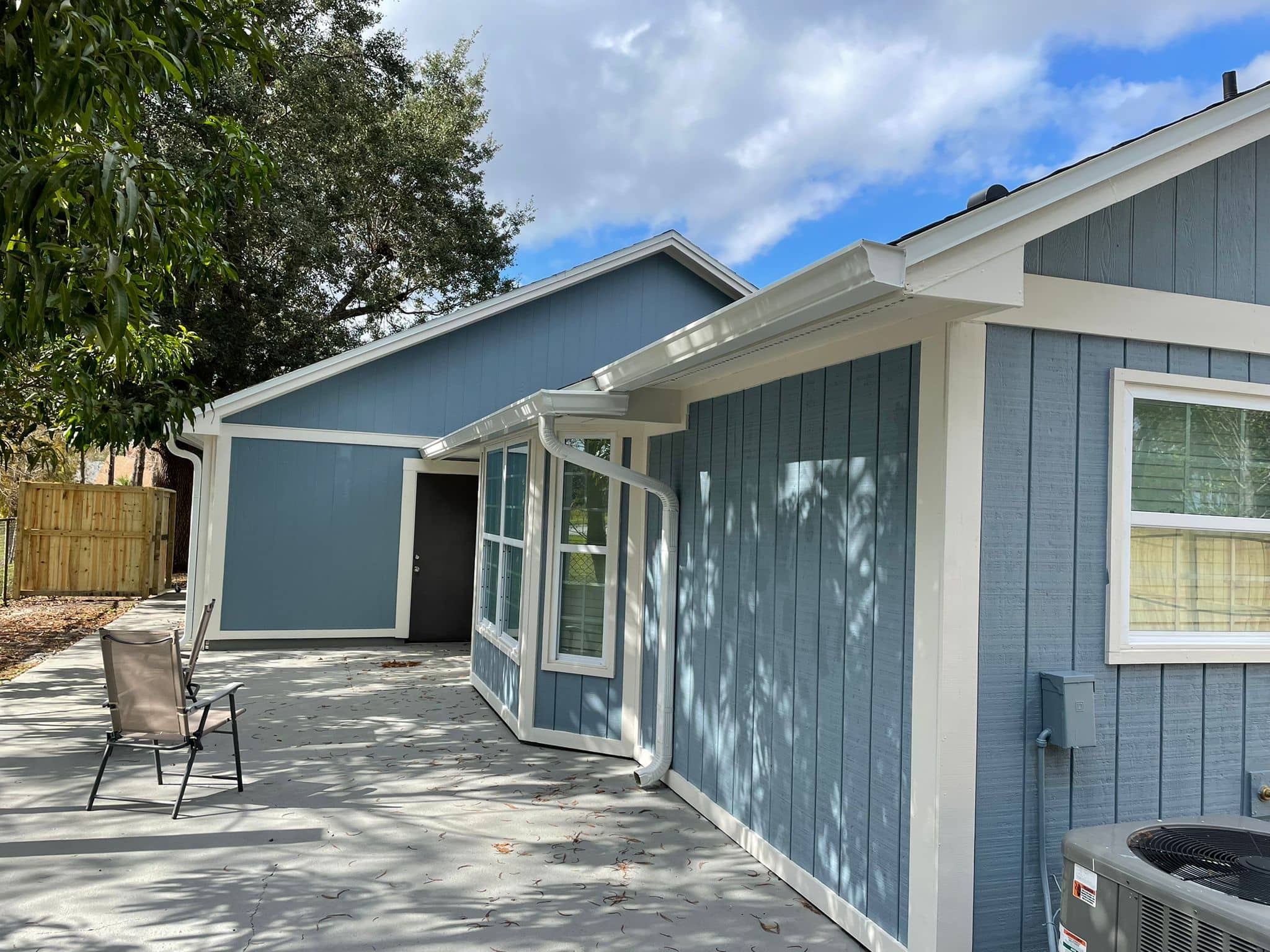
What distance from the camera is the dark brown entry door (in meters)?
11.1

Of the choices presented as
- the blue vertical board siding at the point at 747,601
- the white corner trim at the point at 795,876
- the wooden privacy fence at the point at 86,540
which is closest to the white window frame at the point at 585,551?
the white corner trim at the point at 795,876

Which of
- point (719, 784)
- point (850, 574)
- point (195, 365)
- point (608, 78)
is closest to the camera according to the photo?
point (850, 574)

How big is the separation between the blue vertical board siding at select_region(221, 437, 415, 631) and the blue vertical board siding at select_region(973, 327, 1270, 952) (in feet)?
29.2

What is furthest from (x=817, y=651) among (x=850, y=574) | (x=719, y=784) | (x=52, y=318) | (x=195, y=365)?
(x=195, y=365)

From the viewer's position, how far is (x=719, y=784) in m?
4.75

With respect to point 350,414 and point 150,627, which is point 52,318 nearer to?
point 350,414

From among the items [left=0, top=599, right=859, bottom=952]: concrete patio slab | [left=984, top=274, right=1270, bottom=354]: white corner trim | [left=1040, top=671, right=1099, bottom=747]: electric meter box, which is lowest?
[left=0, top=599, right=859, bottom=952]: concrete patio slab

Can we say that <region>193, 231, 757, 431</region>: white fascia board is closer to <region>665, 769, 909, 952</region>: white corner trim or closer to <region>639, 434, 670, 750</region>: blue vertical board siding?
<region>639, 434, 670, 750</region>: blue vertical board siding

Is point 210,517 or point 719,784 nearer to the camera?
point 719,784

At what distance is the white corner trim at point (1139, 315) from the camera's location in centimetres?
320

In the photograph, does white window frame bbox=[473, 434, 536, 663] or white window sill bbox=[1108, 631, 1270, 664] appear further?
white window frame bbox=[473, 434, 536, 663]

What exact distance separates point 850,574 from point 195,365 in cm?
1422

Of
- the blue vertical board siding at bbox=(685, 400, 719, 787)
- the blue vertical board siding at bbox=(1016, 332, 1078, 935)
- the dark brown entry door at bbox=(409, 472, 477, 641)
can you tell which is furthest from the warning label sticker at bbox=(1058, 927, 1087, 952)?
the dark brown entry door at bbox=(409, 472, 477, 641)

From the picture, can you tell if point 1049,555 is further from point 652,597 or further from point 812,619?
point 652,597
